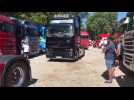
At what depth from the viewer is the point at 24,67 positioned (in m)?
9.62

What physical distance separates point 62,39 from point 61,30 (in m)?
0.65

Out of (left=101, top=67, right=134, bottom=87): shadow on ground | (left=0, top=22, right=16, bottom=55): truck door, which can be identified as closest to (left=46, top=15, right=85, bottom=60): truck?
(left=0, top=22, right=16, bottom=55): truck door

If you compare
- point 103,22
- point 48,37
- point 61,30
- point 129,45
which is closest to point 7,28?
point 48,37

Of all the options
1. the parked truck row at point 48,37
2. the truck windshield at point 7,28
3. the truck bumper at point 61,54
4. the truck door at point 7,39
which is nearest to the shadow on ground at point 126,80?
the truck bumper at point 61,54

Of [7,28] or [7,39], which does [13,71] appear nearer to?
[7,39]

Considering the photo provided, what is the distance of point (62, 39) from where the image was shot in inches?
792

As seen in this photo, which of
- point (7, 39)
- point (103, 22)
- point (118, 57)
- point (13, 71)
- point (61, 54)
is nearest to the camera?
point (13, 71)

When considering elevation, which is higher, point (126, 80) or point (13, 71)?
point (13, 71)

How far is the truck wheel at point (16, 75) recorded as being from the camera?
8798mm
